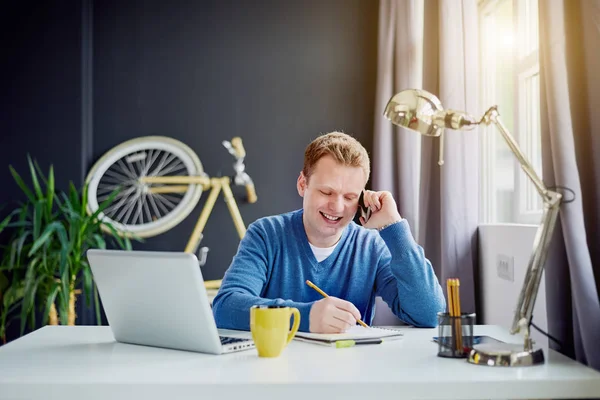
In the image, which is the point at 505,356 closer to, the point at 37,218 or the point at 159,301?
the point at 159,301

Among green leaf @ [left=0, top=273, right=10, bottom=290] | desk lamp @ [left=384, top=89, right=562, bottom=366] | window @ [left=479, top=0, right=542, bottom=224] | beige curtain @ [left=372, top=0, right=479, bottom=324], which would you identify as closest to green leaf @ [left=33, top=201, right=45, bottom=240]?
green leaf @ [left=0, top=273, right=10, bottom=290]

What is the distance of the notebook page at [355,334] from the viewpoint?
1410 millimetres

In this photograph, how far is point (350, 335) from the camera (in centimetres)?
Result: 143

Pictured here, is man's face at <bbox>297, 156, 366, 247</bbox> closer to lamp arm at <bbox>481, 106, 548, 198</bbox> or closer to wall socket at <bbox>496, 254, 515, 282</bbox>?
lamp arm at <bbox>481, 106, 548, 198</bbox>

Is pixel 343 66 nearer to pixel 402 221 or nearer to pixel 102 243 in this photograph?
pixel 102 243

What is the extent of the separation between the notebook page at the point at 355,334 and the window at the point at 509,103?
1.12m

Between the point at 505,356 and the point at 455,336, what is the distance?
0.13 metres

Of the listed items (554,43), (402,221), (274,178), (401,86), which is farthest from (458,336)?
(274,178)

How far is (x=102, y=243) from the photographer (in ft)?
11.7

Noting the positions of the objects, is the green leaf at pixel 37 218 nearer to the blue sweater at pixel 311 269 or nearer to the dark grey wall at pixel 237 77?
the dark grey wall at pixel 237 77

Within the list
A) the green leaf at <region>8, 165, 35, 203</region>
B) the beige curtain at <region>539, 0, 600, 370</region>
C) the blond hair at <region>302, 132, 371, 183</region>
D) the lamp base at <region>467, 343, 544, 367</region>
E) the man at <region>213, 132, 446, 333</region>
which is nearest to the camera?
the lamp base at <region>467, 343, 544, 367</region>

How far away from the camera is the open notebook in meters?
1.40

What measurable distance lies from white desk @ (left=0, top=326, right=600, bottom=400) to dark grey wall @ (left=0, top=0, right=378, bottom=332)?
3022mm

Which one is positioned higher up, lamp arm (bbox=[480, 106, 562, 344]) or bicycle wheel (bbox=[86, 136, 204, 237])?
bicycle wheel (bbox=[86, 136, 204, 237])
